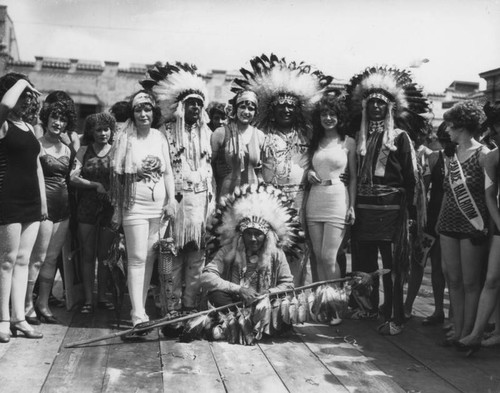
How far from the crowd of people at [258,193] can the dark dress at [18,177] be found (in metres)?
0.01

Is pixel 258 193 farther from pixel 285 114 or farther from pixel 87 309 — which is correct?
pixel 87 309

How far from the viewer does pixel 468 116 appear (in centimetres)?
468

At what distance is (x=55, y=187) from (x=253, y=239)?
5.78 feet

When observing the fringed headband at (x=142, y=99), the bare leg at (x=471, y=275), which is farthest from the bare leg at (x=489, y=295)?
the fringed headband at (x=142, y=99)

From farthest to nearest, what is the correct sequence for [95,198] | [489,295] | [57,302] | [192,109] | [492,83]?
[492,83] → [57,302] → [95,198] → [192,109] → [489,295]

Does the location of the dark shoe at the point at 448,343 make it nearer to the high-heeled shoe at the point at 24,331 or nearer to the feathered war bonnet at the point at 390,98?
the feathered war bonnet at the point at 390,98

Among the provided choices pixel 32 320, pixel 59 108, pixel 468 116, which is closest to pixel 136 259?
pixel 32 320

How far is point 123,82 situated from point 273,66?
74.8ft

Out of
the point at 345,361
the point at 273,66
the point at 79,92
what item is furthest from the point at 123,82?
the point at 345,361

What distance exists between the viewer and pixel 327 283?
5039 millimetres

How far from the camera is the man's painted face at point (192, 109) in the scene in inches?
208

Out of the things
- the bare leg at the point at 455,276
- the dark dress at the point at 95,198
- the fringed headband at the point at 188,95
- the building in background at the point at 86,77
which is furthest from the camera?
the building in background at the point at 86,77

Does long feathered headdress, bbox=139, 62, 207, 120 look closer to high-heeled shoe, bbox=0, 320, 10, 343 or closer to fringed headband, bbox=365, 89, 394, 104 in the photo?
fringed headband, bbox=365, 89, 394, 104

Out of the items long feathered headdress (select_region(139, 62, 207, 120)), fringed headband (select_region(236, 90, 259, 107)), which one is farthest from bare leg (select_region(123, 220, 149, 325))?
fringed headband (select_region(236, 90, 259, 107))
